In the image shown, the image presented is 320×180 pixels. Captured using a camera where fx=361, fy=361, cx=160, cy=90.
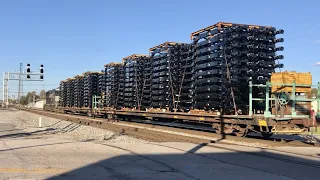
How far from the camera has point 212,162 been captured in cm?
935

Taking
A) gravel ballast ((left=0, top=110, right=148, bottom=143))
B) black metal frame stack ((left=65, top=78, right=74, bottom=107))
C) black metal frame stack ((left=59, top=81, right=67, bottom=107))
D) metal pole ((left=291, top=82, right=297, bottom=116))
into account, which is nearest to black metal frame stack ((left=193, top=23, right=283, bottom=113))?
metal pole ((left=291, top=82, right=297, bottom=116))

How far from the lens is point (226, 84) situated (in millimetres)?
15516

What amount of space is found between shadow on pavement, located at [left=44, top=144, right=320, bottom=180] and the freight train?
10.7 feet

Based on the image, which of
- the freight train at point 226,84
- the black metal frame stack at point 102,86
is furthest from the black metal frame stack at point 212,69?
the black metal frame stack at point 102,86

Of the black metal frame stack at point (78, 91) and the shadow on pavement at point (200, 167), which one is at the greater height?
the black metal frame stack at point (78, 91)

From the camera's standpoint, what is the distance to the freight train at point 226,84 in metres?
13.5

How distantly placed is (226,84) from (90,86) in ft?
78.3

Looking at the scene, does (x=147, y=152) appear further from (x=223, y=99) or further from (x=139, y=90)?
(x=139, y=90)

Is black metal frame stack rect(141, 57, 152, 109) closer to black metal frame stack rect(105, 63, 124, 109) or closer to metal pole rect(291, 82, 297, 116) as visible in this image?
black metal frame stack rect(105, 63, 124, 109)

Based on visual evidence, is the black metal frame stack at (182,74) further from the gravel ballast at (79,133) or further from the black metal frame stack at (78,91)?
the black metal frame stack at (78,91)

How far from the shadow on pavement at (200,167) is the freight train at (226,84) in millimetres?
3263

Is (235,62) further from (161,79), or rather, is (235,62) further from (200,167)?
(200,167)

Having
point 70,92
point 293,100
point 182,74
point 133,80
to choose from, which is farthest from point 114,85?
point 293,100

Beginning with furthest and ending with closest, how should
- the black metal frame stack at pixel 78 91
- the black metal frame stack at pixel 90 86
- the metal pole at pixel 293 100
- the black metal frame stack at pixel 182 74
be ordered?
the black metal frame stack at pixel 78 91
the black metal frame stack at pixel 90 86
the black metal frame stack at pixel 182 74
the metal pole at pixel 293 100
